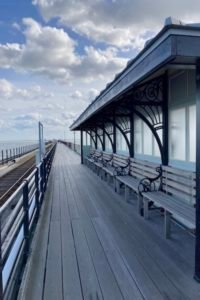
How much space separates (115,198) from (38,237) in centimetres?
239

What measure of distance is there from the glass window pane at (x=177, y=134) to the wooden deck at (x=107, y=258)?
1071mm

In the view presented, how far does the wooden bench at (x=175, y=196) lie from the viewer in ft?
9.72

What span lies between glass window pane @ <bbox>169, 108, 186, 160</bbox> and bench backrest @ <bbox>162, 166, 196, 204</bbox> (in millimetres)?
450

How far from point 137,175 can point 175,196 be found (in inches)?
58.7

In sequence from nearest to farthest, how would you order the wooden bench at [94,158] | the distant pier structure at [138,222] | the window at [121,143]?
the distant pier structure at [138,222] → the window at [121,143] → the wooden bench at [94,158]

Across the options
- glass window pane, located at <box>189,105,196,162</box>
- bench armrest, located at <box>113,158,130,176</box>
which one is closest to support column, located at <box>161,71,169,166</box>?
glass window pane, located at <box>189,105,196,162</box>

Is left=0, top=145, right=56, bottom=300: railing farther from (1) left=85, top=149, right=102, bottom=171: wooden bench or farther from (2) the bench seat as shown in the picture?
(1) left=85, top=149, right=102, bottom=171: wooden bench

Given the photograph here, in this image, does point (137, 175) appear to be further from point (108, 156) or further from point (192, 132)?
point (108, 156)

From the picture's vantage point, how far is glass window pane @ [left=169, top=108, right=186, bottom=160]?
416 cm

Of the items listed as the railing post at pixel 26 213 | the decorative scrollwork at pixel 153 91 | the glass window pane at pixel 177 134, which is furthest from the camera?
the decorative scrollwork at pixel 153 91

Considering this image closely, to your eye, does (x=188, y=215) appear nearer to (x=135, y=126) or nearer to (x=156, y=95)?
(x=156, y=95)

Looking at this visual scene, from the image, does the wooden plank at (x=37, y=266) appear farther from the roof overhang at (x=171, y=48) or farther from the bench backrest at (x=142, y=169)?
the roof overhang at (x=171, y=48)

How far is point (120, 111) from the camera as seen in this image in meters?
7.09

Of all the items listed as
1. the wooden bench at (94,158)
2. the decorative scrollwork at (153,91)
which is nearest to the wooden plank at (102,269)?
the decorative scrollwork at (153,91)
